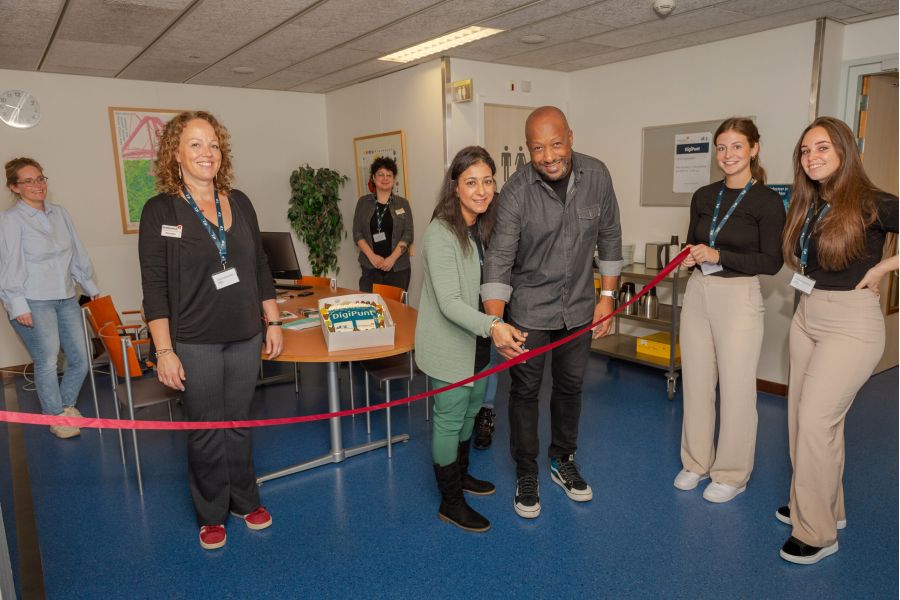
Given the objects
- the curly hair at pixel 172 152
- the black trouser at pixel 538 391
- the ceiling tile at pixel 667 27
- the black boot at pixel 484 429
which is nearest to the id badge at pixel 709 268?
the black trouser at pixel 538 391

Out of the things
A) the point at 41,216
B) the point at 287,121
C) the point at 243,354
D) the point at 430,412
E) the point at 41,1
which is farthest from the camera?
the point at 287,121

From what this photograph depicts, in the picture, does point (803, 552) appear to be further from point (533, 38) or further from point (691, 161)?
point (533, 38)

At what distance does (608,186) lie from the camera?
2.76 metres

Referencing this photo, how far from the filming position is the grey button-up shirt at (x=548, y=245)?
8.48 ft

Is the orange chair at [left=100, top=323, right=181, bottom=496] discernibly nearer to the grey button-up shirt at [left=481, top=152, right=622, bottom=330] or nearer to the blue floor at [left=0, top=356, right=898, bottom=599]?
the blue floor at [left=0, top=356, right=898, bottom=599]

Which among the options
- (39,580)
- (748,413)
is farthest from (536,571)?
(39,580)

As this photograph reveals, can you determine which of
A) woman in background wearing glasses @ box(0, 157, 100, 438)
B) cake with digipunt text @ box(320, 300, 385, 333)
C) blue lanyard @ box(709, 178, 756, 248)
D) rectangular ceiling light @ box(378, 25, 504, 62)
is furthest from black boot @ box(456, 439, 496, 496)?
rectangular ceiling light @ box(378, 25, 504, 62)

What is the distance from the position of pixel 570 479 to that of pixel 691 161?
9.83 feet

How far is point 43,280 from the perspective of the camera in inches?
149

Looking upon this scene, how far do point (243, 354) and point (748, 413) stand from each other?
2.30 m

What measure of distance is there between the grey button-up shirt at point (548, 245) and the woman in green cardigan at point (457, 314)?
0.29 ft

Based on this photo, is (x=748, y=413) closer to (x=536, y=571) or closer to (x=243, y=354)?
(x=536, y=571)

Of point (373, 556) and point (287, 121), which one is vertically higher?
point (287, 121)

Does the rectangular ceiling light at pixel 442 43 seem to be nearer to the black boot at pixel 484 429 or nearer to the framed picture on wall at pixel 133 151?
the framed picture on wall at pixel 133 151
